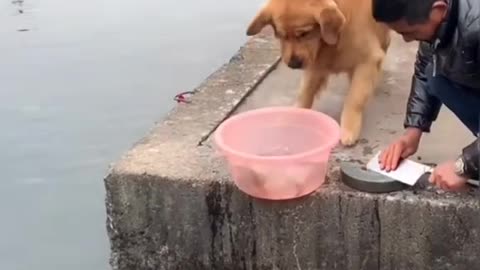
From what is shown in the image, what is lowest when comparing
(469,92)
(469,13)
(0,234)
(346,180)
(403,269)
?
(0,234)

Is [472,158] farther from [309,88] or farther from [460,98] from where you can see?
[309,88]

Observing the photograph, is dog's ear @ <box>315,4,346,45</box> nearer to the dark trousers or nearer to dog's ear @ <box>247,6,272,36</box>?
dog's ear @ <box>247,6,272,36</box>

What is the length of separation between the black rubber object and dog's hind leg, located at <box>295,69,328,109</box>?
0.67 metres

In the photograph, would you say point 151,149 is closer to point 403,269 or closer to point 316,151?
point 316,151

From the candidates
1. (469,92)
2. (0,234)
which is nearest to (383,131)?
(469,92)

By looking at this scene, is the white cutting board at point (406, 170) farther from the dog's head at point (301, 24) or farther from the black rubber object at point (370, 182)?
the dog's head at point (301, 24)

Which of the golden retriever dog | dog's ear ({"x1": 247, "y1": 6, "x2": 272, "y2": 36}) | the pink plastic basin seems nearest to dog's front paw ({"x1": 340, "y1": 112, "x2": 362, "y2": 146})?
the golden retriever dog

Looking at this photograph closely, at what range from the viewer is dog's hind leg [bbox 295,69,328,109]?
372cm

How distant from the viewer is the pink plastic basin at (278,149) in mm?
3006

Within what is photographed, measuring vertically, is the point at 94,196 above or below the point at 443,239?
below

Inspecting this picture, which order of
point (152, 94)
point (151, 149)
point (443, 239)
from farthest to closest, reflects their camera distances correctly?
point (152, 94), point (151, 149), point (443, 239)

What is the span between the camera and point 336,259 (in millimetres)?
3176

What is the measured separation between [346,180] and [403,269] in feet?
1.07

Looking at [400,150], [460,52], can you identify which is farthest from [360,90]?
[460,52]
